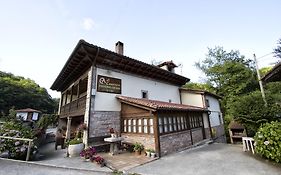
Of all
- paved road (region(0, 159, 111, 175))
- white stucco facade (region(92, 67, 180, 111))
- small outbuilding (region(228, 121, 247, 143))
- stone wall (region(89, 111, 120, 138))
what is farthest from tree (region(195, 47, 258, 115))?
paved road (region(0, 159, 111, 175))


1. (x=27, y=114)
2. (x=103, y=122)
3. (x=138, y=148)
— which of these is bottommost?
(x=138, y=148)

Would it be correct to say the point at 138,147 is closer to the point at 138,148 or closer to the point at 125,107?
the point at 138,148

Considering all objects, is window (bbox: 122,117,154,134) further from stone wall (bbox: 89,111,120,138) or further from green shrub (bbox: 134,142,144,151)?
green shrub (bbox: 134,142,144,151)

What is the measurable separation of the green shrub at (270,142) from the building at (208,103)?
7.15 m

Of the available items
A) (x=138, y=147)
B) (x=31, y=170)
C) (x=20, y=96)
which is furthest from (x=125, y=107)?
(x=20, y=96)

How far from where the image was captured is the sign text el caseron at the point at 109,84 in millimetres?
9359

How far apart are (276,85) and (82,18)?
877 inches

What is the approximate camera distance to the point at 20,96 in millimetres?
30578

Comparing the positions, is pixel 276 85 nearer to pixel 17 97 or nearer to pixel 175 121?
pixel 175 121

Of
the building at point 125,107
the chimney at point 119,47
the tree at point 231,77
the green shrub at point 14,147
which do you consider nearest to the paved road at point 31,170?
the green shrub at point 14,147

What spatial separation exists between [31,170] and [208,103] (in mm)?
14873

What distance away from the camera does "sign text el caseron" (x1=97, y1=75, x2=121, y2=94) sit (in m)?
9.36

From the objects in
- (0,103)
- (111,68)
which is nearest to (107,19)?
(111,68)

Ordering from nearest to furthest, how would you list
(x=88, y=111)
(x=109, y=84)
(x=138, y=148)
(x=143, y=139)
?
(x=138, y=148)
(x=143, y=139)
(x=88, y=111)
(x=109, y=84)
